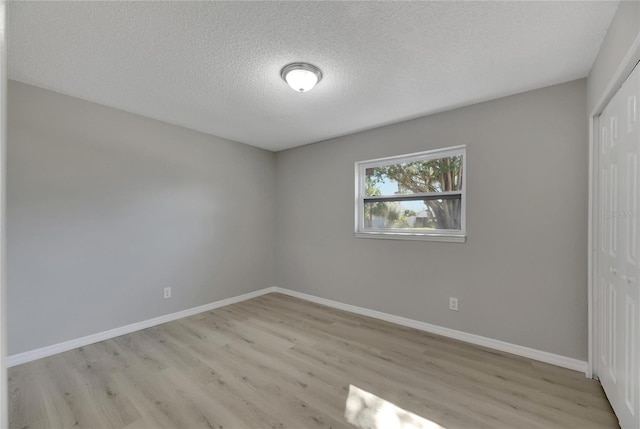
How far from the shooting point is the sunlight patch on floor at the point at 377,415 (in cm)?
164

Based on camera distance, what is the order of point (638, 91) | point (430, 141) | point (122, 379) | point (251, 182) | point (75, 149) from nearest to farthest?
1. point (638, 91)
2. point (122, 379)
3. point (75, 149)
4. point (430, 141)
5. point (251, 182)

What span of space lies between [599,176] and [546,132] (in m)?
0.58

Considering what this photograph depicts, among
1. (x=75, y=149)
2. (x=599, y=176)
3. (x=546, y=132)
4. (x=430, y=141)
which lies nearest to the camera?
(x=599, y=176)

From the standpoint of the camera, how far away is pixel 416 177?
3191 millimetres

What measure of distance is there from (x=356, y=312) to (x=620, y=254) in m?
2.57

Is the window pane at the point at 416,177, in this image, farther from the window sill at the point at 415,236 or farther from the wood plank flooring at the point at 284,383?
the wood plank flooring at the point at 284,383

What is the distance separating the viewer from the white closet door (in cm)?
136

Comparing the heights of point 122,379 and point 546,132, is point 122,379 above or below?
below

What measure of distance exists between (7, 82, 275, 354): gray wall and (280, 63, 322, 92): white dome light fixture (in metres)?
1.98

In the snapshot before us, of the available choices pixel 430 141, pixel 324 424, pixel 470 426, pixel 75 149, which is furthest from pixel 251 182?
pixel 470 426

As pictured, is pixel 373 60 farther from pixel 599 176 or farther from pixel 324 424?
pixel 324 424

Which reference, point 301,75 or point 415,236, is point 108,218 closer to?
point 301,75

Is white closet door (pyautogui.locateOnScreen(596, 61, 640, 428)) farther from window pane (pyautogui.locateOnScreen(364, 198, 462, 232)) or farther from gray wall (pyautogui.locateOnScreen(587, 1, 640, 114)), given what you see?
window pane (pyautogui.locateOnScreen(364, 198, 462, 232))

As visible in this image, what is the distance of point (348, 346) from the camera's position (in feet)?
8.66
